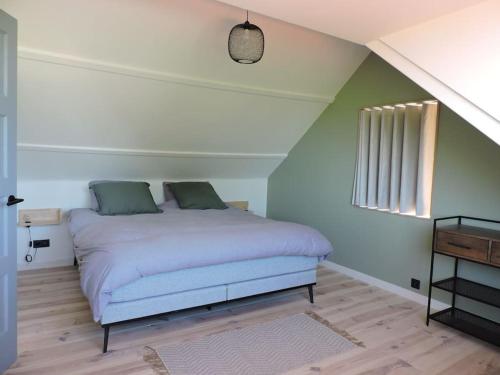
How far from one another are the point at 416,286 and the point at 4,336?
123 inches

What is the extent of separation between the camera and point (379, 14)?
6.45 feet

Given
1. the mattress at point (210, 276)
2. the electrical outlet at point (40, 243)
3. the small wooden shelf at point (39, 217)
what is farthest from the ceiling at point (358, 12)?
the electrical outlet at point (40, 243)

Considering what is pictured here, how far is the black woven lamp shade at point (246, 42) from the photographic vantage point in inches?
102

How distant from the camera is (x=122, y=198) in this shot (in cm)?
383

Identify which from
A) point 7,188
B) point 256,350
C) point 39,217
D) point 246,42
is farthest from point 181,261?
point 39,217

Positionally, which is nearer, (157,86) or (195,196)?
(157,86)

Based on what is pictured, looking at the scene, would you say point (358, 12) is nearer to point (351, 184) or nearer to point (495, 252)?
point (495, 252)

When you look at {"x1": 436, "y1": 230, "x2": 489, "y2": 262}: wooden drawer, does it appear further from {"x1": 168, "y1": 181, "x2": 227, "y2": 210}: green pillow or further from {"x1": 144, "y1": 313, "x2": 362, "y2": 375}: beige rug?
{"x1": 168, "y1": 181, "x2": 227, "y2": 210}: green pillow

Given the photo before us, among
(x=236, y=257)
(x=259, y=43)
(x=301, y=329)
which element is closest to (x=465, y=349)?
(x=301, y=329)

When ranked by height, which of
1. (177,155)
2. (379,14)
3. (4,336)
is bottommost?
(4,336)

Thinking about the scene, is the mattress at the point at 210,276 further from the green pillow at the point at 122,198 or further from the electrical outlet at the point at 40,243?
the electrical outlet at the point at 40,243

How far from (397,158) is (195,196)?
2.19 metres

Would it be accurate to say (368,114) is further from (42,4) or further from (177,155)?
(42,4)

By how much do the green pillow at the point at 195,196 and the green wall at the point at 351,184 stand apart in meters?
1.09
